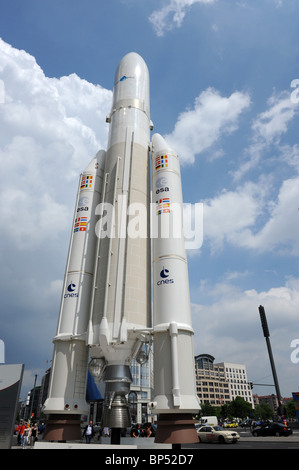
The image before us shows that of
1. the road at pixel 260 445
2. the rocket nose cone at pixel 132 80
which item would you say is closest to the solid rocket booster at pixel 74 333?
the rocket nose cone at pixel 132 80

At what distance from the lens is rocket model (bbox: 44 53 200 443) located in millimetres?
14281

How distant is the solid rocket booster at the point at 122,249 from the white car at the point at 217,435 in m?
14.4

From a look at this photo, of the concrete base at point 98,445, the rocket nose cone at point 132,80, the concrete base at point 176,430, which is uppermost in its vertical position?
the rocket nose cone at point 132,80

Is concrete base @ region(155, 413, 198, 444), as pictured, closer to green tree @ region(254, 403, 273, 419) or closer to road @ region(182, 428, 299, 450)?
road @ region(182, 428, 299, 450)

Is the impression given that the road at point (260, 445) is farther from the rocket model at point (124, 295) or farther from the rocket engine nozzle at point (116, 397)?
the rocket engine nozzle at point (116, 397)

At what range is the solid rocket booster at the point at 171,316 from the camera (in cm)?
1366

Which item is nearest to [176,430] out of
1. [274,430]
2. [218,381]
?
[274,430]

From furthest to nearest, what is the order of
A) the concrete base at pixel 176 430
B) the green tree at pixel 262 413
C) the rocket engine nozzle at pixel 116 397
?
the green tree at pixel 262 413, the rocket engine nozzle at pixel 116 397, the concrete base at pixel 176 430

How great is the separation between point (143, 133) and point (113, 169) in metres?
3.62

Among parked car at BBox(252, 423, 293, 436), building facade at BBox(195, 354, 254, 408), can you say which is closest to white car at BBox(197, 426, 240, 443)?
parked car at BBox(252, 423, 293, 436)

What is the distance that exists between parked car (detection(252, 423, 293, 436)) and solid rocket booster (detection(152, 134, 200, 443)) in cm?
2034

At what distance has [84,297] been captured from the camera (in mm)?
17672
